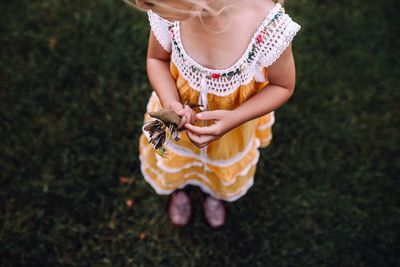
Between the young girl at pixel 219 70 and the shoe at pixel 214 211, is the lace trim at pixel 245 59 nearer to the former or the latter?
the young girl at pixel 219 70

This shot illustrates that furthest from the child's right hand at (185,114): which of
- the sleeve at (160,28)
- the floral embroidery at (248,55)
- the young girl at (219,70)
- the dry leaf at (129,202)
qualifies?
the dry leaf at (129,202)

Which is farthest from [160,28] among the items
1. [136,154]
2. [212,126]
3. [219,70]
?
[136,154]

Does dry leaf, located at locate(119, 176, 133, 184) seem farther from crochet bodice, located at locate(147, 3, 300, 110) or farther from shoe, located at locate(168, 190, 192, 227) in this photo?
crochet bodice, located at locate(147, 3, 300, 110)

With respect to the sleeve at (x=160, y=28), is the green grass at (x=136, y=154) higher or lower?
lower

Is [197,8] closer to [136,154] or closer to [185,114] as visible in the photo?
[185,114]

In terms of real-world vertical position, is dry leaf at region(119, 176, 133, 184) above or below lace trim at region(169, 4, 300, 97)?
below

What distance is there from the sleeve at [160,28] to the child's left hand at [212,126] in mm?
282

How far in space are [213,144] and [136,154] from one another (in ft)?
2.59

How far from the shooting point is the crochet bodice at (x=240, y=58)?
131 cm

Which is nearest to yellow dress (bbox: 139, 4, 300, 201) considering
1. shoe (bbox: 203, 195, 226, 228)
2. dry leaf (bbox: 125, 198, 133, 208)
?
shoe (bbox: 203, 195, 226, 228)

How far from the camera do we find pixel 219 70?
4.51 feet

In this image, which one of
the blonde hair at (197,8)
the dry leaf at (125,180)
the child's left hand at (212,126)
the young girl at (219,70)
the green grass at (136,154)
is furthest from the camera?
the dry leaf at (125,180)

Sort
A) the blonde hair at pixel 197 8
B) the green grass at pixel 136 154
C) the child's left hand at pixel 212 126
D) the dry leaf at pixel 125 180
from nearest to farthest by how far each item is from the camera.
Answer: the blonde hair at pixel 197 8 → the child's left hand at pixel 212 126 → the green grass at pixel 136 154 → the dry leaf at pixel 125 180

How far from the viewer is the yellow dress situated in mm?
1430
